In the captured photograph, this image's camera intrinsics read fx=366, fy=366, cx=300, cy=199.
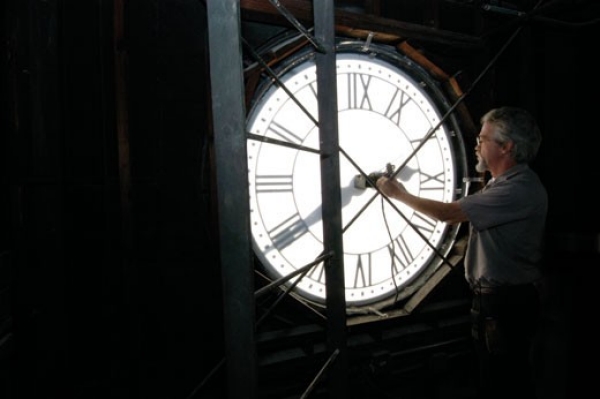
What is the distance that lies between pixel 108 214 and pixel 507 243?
2.20 metres

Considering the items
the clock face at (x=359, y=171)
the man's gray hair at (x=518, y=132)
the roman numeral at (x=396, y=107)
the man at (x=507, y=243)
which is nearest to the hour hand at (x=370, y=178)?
the clock face at (x=359, y=171)

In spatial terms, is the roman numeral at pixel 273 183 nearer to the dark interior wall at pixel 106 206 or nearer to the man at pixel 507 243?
the dark interior wall at pixel 106 206

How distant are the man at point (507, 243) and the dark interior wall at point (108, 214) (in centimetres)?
51

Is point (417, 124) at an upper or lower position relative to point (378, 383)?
upper

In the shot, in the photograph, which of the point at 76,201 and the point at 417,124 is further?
the point at 417,124

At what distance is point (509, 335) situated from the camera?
2057 mm

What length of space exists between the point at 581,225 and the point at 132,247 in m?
3.49

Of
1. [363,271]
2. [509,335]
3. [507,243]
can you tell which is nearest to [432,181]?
[507,243]

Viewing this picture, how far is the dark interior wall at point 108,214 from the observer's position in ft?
5.83

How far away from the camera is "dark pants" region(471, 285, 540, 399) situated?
205 centimetres

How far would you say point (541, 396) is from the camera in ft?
8.50

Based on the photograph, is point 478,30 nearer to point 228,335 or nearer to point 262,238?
point 262,238

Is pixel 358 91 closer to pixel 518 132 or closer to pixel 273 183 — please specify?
pixel 273 183

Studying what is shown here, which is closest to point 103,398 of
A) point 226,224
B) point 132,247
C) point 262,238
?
point 132,247
